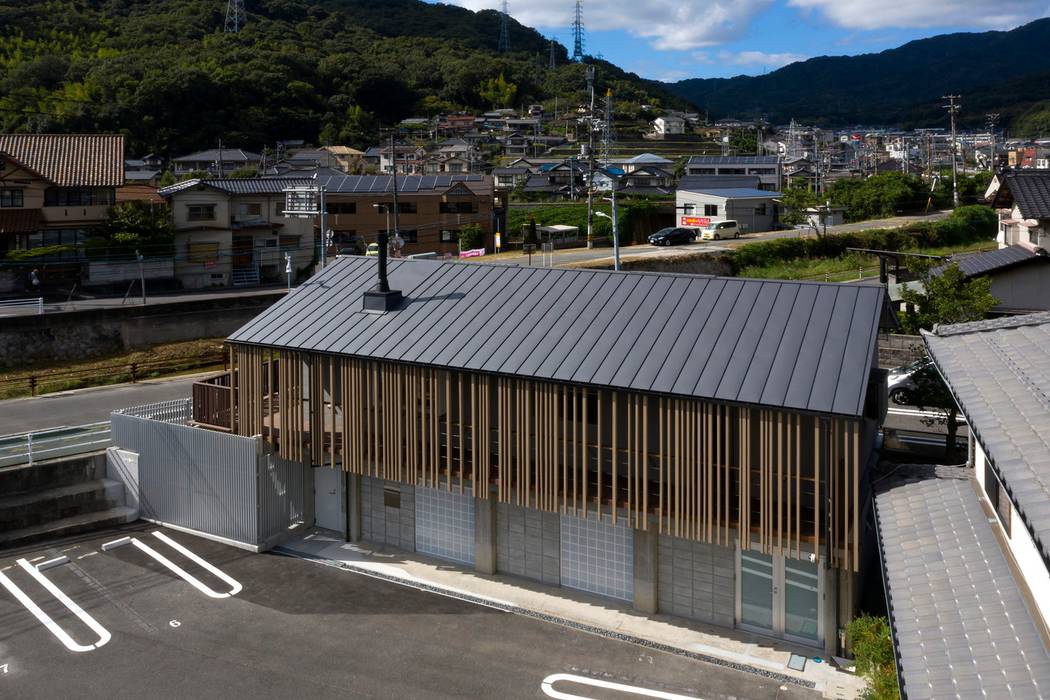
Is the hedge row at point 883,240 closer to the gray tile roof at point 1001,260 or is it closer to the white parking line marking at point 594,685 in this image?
the gray tile roof at point 1001,260

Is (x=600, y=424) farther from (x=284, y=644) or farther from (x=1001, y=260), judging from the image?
(x=1001, y=260)

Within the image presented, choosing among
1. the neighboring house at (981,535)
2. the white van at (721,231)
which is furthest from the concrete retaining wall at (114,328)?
the white van at (721,231)

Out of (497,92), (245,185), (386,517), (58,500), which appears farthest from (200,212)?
(497,92)

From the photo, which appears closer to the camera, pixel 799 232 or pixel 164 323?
pixel 164 323

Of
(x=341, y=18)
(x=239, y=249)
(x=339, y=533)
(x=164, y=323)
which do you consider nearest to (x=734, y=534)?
(x=339, y=533)

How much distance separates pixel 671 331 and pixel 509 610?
496 centimetres

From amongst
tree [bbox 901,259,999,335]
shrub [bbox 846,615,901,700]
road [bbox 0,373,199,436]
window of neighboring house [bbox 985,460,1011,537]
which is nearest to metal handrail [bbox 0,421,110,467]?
road [bbox 0,373,199,436]

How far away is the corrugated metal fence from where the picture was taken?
16.1 m

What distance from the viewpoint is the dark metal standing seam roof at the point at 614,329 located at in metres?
11.9

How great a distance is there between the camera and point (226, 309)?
3350 cm

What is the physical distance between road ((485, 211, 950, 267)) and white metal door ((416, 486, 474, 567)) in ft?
79.4

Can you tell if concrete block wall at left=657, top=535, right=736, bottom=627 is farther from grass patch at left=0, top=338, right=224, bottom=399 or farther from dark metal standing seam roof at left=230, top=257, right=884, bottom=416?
grass patch at left=0, top=338, right=224, bottom=399

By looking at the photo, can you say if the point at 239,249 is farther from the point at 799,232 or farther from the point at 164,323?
the point at 799,232

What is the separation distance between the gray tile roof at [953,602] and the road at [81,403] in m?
19.6
